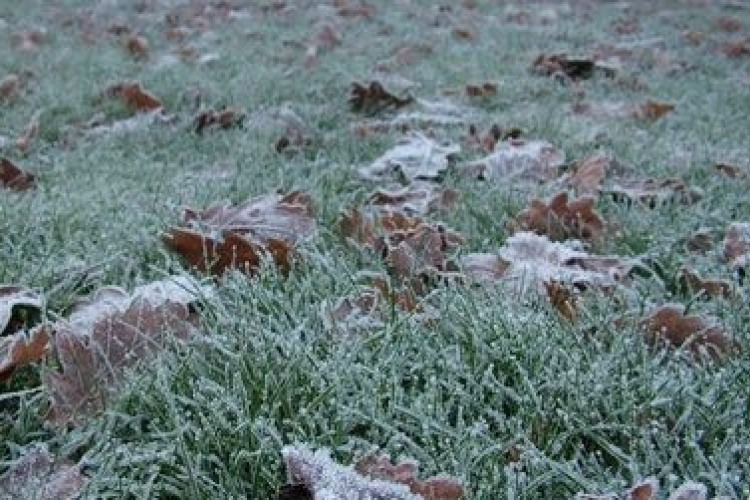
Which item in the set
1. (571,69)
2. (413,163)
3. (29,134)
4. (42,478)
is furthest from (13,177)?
(571,69)

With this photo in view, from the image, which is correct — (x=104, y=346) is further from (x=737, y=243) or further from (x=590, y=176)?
(x=590, y=176)

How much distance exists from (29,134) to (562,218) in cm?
182

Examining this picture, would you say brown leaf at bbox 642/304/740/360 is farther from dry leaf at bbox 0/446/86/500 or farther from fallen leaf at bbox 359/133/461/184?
fallen leaf at bbox 359/133/461/184

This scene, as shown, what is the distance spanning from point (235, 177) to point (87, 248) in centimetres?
68

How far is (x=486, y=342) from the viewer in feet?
4.62

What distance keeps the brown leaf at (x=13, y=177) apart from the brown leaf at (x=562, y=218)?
128 centimetres

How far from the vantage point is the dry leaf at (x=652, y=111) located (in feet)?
11.5

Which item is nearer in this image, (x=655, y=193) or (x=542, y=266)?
(x=542, y=266)

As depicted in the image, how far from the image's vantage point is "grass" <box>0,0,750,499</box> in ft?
3.89

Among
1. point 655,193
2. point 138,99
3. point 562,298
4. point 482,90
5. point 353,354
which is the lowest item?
point 482,90

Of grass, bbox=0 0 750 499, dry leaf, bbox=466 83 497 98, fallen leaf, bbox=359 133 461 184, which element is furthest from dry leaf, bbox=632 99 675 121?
fallen leaf, bbox=359 133 461 184

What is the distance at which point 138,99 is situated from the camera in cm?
360

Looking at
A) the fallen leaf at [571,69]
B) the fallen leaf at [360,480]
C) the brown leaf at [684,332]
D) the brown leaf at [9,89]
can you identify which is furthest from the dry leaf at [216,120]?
the fallen leaf at [360,480]

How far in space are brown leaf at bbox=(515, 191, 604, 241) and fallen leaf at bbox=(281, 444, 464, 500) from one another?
1.01 meters
